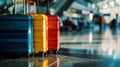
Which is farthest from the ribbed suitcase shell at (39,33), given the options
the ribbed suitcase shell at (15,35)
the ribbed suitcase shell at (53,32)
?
the ribbed suitcase shell at (53,32)

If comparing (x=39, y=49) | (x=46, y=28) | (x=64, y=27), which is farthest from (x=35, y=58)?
(x=64, y=27)

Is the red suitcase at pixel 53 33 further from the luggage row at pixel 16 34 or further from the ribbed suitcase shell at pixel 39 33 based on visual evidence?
the luggage row at pixel 16 34

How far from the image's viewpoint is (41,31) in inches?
557

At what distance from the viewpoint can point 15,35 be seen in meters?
13.6

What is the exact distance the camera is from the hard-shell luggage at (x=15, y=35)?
44.2ft

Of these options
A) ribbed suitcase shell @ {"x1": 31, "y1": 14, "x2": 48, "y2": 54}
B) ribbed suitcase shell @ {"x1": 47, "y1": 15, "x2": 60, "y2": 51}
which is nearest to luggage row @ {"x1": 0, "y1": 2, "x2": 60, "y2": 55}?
ribbed suitcase shell @ {"x1": 31, "y1": 14, "x2": 48, "y2": 54}

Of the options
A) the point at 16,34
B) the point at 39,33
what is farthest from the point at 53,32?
the point at 16,34

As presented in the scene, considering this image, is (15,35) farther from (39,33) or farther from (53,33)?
(53,33)

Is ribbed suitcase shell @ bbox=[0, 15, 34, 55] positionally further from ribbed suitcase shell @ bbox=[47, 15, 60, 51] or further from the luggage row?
ribbed suitcase shell @ bbox=[47, 15, 60, 51]

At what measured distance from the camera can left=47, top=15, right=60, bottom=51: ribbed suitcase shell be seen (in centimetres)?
1550

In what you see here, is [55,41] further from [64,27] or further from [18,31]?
[64,27]

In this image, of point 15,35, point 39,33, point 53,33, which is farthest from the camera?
point 53,33

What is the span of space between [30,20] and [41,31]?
0.70 metres

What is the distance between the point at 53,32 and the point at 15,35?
2418 millimetres
